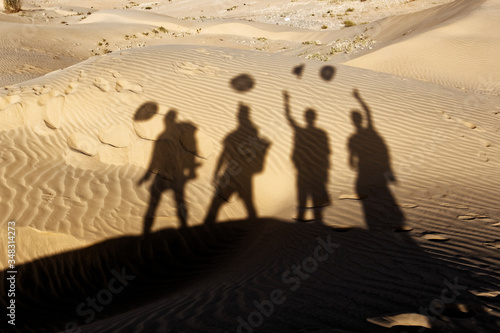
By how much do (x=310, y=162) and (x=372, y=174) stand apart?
96 centimetres

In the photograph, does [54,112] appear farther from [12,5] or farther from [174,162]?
[12,5]

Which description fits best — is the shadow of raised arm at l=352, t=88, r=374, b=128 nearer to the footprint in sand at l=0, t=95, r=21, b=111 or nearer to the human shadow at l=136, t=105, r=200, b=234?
the human shadow at l=136, t=105, r=200, b=234

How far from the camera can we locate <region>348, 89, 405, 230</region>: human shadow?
4215 millimetres

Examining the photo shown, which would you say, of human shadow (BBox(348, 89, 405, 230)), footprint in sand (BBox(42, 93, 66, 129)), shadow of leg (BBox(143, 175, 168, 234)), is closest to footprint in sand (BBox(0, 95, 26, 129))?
footprint in sand (BBox(42, 93, 66, 129))

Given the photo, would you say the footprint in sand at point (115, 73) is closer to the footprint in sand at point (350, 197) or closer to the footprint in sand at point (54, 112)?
the footprint in sand at point (54, 112)

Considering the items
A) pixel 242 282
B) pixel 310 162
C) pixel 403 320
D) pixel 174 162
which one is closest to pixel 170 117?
pixel 174 162

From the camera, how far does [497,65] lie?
11.4 meters

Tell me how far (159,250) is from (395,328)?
9.86 feet

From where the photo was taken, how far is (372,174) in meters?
5.33

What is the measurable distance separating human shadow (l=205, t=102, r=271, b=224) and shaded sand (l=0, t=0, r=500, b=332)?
0.9 inches

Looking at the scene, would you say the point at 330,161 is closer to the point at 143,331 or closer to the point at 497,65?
the point at 143,331

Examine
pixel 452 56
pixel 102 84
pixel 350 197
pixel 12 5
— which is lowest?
pixel 350 197

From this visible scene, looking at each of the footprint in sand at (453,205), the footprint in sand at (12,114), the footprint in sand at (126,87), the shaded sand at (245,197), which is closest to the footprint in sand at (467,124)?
the shaded sand at (245,197)

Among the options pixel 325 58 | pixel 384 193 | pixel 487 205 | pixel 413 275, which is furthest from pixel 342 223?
pixel 325 58
